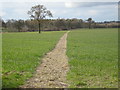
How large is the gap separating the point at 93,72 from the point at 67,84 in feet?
8.79

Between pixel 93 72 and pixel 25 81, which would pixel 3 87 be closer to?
pixel 25 81

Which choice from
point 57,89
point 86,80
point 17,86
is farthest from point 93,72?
point 17,86

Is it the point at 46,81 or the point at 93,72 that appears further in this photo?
the point at 93,72

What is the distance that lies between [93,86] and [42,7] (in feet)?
242

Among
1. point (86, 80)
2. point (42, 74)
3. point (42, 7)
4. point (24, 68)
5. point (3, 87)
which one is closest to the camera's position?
point (3, 87)

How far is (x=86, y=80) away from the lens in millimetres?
9250

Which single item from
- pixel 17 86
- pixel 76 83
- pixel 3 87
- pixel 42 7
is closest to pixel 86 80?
pixel 76 83

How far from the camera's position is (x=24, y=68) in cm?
1149

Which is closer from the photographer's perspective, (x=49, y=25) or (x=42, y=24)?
(x=42, y=24)

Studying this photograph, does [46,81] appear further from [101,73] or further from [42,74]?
[101,73]

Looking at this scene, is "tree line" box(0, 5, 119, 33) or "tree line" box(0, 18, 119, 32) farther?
"tree line" box(0, 18, 119, 32)

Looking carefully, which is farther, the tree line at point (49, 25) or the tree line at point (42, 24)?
the tree line at point (49, 25)

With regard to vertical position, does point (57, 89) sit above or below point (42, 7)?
below

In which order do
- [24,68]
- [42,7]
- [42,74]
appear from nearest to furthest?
1. [42,74]
2. [24,68]
3. [42,7]
